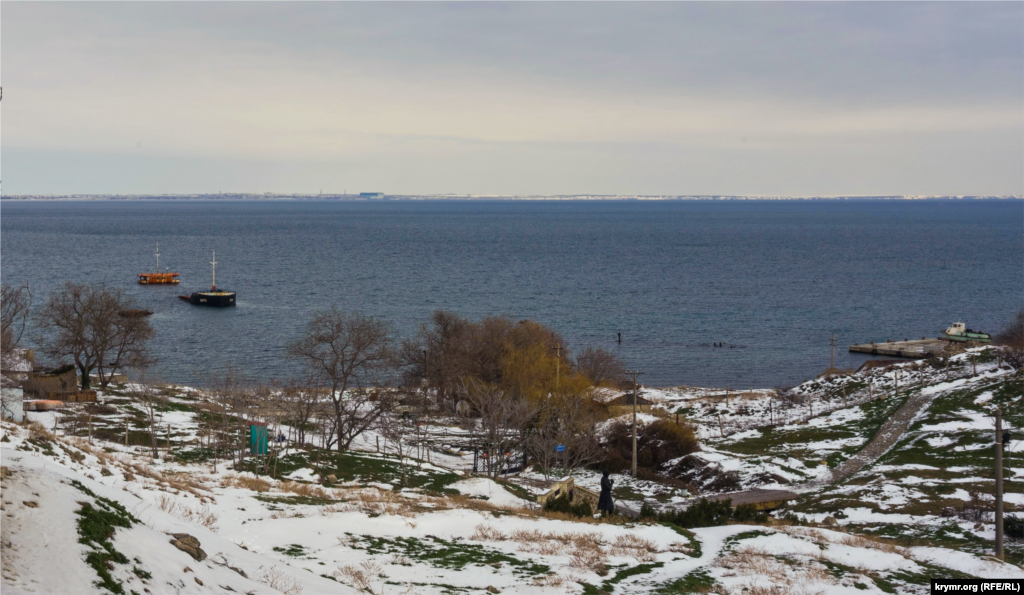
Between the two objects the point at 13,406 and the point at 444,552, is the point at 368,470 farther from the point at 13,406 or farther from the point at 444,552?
the point at 13,406

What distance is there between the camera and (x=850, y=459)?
1409 inches

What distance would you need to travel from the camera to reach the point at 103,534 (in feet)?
29.3

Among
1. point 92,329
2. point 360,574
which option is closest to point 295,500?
point 360,574

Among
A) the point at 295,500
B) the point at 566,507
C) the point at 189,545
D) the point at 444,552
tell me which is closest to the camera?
the point at 189,545

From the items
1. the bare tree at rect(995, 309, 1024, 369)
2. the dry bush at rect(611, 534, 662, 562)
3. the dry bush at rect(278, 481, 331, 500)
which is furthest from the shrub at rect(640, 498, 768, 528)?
the bare tree at rect(995, 309, 1024, 369)

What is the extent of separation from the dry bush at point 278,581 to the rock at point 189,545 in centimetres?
85

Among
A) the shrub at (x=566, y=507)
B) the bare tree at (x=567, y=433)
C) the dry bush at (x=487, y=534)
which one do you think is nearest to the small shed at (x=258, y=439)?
the shrub at (x=566, y=507)

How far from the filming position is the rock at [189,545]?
10047 mm

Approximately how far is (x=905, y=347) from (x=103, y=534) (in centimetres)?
7912

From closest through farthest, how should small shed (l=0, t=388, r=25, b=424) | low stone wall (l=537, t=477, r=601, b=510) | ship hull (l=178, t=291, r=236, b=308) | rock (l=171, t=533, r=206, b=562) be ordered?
rock (l=171, t=533, r=206, b=562) → low stone wall (l=537, t=477, r=601, b=510) → small shed (l=0, t=388, r=25, b=424) → ship hull (l=178, t=291, r=236, b=308)

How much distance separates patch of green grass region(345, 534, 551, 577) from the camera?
13.9 meters

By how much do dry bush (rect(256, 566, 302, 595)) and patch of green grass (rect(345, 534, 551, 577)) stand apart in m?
3.41

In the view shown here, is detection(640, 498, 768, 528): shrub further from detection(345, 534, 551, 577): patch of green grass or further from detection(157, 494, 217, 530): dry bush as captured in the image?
detection(157, 494, 217, 530): dry bush

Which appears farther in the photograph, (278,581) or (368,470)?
(368,470)
